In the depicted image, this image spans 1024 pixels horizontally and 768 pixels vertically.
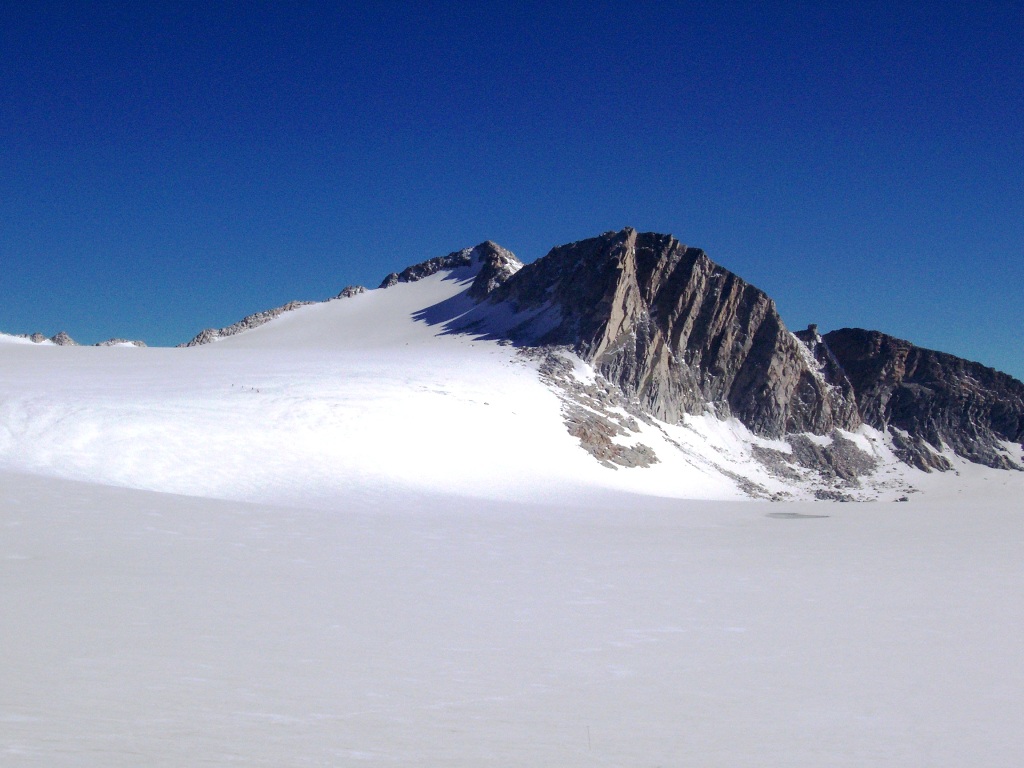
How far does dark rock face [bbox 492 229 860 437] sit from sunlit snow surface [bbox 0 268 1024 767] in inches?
1307

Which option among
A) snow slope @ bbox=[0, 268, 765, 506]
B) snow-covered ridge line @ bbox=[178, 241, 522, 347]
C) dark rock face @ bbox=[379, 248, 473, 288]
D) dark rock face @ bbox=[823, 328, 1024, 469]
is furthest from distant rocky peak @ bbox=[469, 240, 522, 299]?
dark rock face @ bbox=[823, 328, 1024, 469]

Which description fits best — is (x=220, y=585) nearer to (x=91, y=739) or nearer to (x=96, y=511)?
(x=91, y=739)

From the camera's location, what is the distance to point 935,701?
18.2 ft

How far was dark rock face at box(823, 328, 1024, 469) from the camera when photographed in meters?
71.3

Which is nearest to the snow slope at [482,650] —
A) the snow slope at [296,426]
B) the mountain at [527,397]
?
the snow slope at [296,426]

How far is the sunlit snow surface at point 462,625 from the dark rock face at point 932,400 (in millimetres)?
57510

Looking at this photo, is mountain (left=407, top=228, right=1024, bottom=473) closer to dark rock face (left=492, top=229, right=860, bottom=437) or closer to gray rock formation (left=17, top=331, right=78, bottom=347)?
dark rock face (left=492, top=229, right=860, bottom=437)

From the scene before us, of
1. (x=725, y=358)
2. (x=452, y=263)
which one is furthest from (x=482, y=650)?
(x=452, y=263)

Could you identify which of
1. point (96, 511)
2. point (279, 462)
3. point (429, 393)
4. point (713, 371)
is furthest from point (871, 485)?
point (96, 511)

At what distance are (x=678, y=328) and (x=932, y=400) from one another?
33290mm

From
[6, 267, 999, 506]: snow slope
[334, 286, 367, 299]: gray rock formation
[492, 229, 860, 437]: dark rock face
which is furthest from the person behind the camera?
[334, 286, 367, 299]: gray rock formation

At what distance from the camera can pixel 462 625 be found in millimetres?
7273

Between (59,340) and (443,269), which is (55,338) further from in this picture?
(443,269)

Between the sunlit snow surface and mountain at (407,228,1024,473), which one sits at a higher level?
mountain at (407,228,1024,473)
